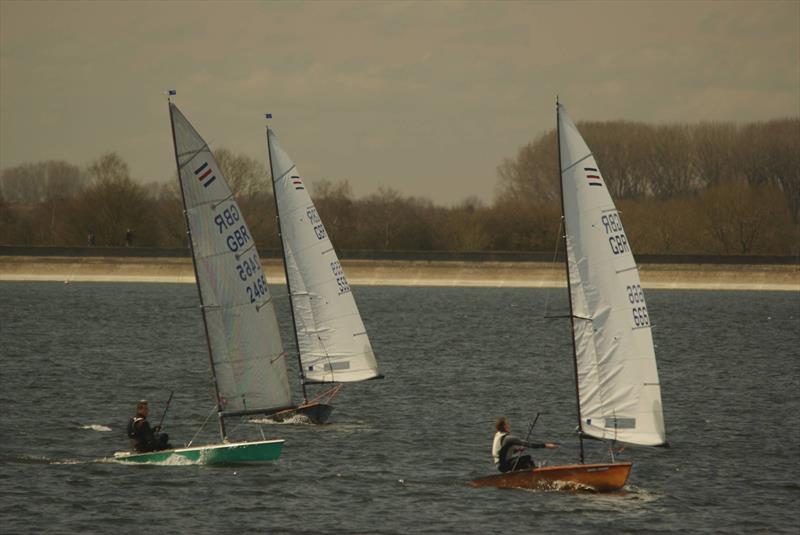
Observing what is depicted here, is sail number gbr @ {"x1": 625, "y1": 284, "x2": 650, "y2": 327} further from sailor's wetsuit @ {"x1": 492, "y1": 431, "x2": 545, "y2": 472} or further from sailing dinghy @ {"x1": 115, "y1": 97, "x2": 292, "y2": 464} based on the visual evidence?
sailing dinghy @ {"x1": 115, "y1": 97, "x2": 292, "y2": 464}

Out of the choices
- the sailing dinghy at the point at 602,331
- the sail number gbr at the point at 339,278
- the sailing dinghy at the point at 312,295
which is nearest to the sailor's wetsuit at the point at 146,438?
the sailing dinghy at the point at 602,331

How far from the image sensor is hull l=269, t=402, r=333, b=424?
4309 centimetres

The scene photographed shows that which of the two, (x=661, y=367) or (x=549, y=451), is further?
(x=661, y=367)

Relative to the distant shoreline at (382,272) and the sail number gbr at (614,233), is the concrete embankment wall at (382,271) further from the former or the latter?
the sail number gbr at (614,233)

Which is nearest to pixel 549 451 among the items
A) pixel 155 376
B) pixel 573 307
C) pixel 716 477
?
pixel 716 477

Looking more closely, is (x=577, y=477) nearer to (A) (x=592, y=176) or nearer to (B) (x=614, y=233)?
(B) (x=614, y=233)

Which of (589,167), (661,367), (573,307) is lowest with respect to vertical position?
(661,367)

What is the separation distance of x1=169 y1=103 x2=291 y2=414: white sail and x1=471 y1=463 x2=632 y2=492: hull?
21.1ft

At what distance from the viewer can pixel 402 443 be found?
135 ft

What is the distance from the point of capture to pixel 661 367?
66938 mm

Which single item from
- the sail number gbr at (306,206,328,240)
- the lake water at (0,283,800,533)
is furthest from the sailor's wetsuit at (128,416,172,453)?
the sail number gbr at (306,206,328,240)

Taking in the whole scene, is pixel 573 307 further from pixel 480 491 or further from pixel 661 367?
pixel 661 367

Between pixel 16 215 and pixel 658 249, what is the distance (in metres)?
78.2

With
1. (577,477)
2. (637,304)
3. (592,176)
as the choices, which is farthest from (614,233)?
(577,477)
